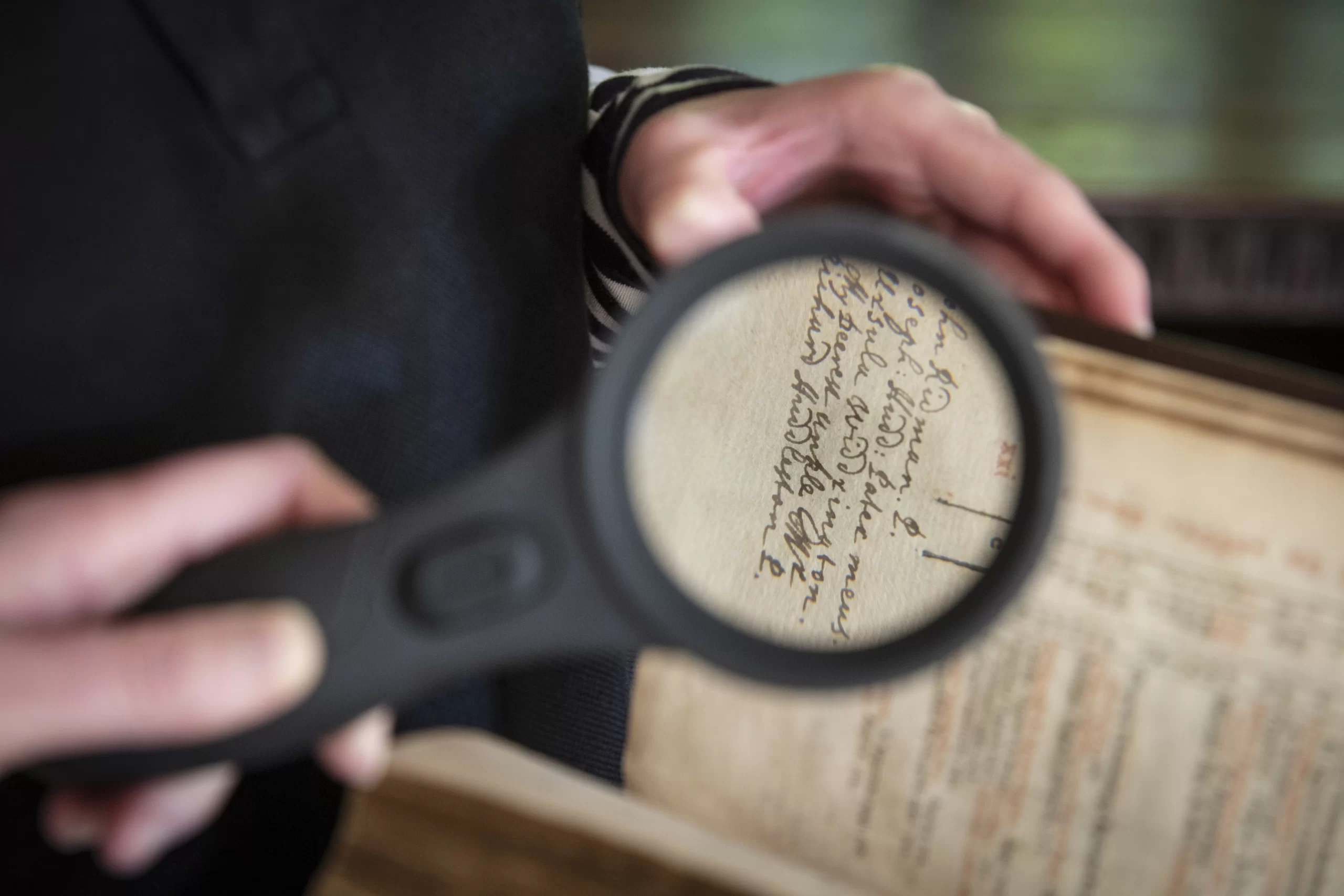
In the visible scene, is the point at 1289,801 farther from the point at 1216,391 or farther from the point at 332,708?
the point at 332,708

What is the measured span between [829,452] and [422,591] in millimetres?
230

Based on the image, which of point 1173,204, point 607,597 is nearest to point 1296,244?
point 1173,204

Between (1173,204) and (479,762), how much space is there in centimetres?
111

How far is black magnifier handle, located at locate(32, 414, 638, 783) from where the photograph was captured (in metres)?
0.37

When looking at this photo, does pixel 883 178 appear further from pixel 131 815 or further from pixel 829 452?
pixel 131 815

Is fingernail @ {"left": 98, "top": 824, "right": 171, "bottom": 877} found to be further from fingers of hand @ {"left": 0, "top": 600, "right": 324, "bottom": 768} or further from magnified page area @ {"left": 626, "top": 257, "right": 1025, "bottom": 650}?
magnified page area @ {"left": 626, "top": 257, "right": 1025, "bottom": 650}

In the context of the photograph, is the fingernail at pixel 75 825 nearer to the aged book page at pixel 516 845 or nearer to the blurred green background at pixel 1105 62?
the aged book page at pixel 516 845

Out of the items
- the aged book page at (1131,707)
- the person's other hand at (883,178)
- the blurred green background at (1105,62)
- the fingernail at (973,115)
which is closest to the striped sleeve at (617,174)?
the person's other hand at (883,178)

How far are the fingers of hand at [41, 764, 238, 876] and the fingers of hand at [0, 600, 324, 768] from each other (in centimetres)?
5

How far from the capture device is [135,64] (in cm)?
47

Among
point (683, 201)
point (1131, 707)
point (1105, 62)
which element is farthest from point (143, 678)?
point (1105, 62)

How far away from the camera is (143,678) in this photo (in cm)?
33

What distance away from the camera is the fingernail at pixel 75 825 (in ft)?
1.35

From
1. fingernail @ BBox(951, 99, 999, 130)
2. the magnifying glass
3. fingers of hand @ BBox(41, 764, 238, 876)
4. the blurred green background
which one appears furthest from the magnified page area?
the blurred green background
